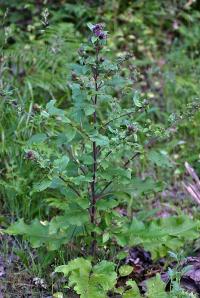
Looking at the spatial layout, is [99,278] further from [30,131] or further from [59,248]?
[30,131]

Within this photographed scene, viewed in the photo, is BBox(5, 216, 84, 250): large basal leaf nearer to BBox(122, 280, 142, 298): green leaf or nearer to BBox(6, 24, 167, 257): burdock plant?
BBox(6, 24, 167, 257): burdock plant

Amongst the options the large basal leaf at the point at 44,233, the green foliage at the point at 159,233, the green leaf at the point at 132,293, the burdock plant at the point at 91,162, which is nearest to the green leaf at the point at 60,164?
the burdock plant at the point at 91,162

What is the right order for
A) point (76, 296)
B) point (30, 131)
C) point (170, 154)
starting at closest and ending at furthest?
1. point (76, 296)
2. point (30, 131)
3. point (170, 154)

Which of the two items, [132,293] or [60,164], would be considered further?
[132,293]

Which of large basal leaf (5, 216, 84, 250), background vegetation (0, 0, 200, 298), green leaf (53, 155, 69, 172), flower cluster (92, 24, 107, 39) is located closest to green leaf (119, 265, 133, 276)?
background vegetation (0, 0, 200, 298)

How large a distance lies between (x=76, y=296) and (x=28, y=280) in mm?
272

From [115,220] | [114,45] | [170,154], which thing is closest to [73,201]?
[115,220]

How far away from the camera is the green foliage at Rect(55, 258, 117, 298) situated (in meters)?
2.53

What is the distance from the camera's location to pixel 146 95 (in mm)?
4309

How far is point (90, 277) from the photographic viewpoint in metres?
2.61

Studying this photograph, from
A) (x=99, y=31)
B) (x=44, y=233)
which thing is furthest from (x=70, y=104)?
(x=99, y=31)

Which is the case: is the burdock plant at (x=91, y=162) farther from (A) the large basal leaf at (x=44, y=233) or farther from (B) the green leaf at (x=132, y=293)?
(B) the green leaf at (x=132, y=293)

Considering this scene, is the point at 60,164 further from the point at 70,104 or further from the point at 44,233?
the point at 70,104

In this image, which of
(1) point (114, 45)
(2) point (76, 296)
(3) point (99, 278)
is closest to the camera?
(3) point (99, 278)
